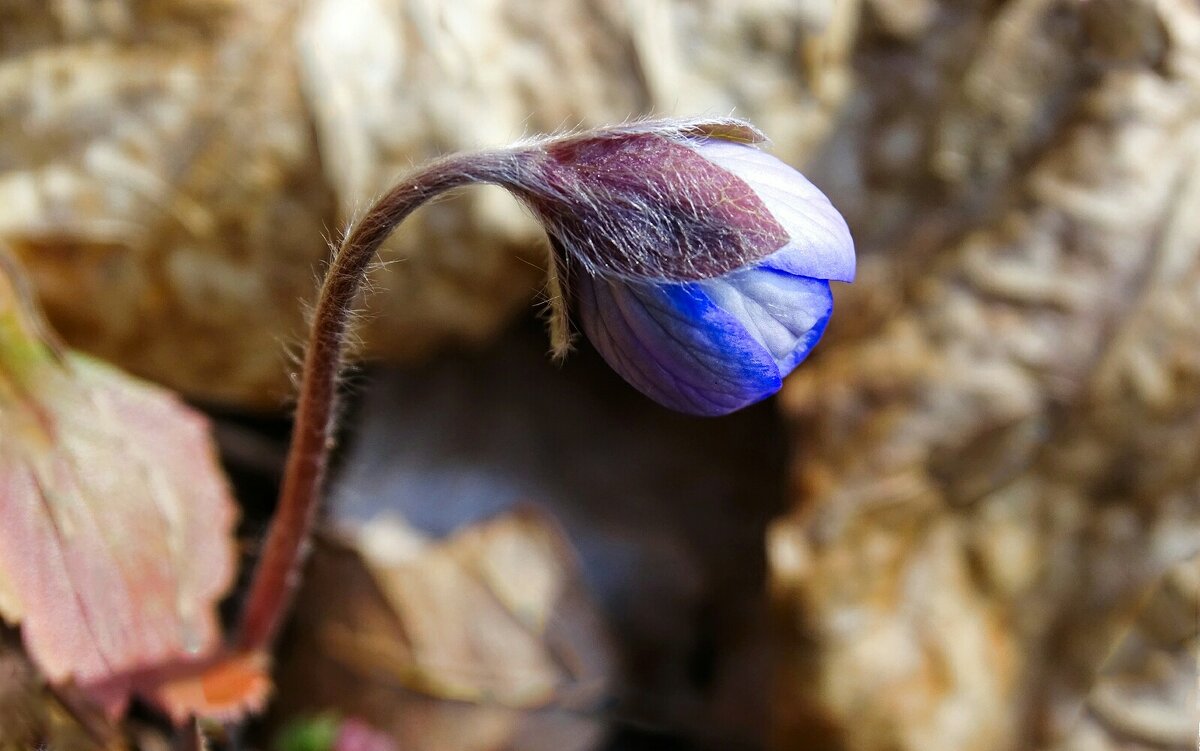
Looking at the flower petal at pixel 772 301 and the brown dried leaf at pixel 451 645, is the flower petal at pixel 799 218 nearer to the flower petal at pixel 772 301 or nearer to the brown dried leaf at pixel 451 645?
the flower petal at pixel 772 301

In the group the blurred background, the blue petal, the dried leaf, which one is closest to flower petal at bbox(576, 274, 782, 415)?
the blue petal

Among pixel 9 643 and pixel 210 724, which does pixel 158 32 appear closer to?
pixel 9 643

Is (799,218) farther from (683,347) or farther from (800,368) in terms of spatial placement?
(800,368)

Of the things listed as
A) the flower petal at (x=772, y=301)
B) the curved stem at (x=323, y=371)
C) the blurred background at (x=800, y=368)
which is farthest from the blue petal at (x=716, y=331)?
the blurred background at (x=800, y=368)

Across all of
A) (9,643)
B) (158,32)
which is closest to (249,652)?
(9,643)

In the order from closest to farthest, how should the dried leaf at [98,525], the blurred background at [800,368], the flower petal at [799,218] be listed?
the flower petal at [799,218], the dried leaf at [98,525], the blurred background at [800,368]

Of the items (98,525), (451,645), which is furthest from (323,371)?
(451,645)
